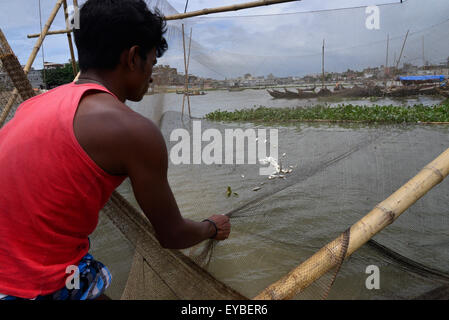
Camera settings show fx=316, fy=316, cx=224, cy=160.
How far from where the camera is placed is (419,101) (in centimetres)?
919

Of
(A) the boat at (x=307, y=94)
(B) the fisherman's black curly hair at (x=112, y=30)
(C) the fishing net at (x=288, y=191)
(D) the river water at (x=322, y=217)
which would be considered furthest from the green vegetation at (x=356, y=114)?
(B) the fisherman's black curly hair at (x=112, y=30)

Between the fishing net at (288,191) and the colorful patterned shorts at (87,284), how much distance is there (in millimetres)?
335

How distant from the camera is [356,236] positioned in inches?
48.8

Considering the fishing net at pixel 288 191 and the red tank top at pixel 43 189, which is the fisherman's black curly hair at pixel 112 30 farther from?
the fishing net at pixel 288 191

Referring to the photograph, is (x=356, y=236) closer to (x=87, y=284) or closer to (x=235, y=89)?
(x=87, y=284)

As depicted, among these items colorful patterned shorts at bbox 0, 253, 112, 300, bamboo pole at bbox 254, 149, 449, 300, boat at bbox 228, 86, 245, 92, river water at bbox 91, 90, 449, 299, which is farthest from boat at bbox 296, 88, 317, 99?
colorful patterned shorts at bbox 0, 253, 112, 300

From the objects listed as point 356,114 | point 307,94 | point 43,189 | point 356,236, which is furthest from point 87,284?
point 356,114

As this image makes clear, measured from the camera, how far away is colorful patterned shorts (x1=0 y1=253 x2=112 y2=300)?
93 centimetres

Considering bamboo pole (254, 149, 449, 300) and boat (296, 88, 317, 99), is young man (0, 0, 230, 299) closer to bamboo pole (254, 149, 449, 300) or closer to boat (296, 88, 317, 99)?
bamboo pole (254, 149, 449, 300)

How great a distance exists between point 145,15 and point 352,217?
99.2 inches

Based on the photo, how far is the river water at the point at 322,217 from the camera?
2.03 meters

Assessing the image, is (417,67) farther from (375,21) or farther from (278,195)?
(278,195)

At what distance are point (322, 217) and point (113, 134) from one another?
2.46 meters

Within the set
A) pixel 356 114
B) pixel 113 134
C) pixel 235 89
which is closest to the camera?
pixel 113 134
